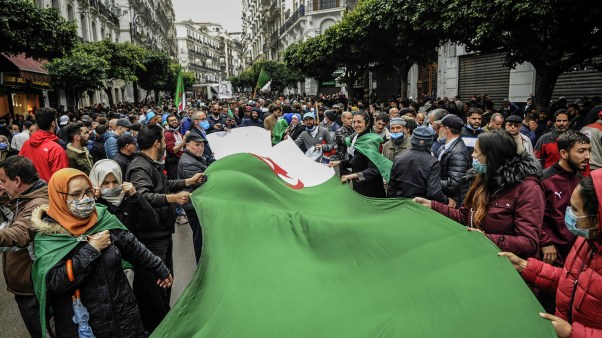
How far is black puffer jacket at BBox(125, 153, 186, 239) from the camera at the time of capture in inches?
139

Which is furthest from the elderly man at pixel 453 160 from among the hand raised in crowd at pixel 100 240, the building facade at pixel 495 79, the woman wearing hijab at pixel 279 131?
the building facade at pixel 495 79

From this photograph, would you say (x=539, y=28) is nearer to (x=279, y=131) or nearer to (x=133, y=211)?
(x=279, y=131)

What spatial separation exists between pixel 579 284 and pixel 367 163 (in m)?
3.32

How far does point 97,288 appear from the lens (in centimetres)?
260

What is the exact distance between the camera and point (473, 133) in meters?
5.78

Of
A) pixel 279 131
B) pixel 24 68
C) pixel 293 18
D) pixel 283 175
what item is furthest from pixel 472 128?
pixel 293 18

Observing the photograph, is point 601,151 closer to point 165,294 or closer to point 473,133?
point 473,133

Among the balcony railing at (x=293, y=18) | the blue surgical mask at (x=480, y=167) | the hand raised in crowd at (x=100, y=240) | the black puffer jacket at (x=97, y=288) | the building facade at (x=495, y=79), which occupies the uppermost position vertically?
the balcony railing at (x=293, y=18)

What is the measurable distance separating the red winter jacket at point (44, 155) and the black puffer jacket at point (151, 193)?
5.66 ft

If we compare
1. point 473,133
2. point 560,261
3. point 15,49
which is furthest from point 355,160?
point 15,49

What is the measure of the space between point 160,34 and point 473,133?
72.9 meters

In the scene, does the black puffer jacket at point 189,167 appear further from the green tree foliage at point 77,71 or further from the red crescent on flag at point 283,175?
the green tree foliage at point 77,71

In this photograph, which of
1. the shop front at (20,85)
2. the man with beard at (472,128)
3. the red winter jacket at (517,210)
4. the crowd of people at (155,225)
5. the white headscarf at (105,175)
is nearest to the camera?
the crowd of people at (155,225)

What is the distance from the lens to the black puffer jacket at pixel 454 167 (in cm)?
443
